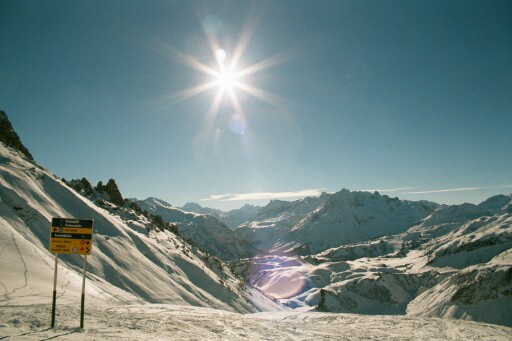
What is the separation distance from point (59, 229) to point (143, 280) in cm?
1875

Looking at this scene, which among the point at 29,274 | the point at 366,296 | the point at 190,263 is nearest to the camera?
the point at 29,274

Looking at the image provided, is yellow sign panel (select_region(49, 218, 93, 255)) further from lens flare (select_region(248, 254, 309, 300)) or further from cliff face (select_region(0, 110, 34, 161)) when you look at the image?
lens flare (select_region(248, 254, 309, 300))

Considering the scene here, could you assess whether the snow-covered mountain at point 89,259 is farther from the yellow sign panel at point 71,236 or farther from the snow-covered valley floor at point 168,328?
the yellow sign panel at point 71,236

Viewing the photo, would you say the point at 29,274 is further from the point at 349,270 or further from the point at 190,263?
the point at 349,270

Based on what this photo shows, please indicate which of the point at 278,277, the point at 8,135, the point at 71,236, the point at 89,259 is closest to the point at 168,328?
the point at 71,236

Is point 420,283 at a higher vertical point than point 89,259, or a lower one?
lower

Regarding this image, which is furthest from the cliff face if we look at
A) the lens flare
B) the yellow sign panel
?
the lens flare

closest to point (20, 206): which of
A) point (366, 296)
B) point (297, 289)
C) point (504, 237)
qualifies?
point (366, 296)

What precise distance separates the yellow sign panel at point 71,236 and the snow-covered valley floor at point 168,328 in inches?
109

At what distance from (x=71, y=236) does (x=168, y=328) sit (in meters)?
5.76

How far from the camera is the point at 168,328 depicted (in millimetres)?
13148

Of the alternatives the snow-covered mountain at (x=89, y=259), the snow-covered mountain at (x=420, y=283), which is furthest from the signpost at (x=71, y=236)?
the snow-covered mountain at (x=420, y=283)

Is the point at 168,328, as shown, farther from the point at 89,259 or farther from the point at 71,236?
the point at 89,259

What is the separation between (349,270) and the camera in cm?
14575
